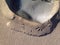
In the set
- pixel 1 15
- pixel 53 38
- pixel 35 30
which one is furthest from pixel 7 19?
pixel 53 38

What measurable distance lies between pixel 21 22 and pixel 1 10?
13 centimetres

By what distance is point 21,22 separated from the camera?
0.97 metres

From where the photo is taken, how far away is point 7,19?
1.01 metres

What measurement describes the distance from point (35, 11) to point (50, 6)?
95mm

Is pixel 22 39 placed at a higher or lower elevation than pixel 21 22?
lower

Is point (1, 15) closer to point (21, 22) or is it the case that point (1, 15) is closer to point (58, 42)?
point (21, 22)

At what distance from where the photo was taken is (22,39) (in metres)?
1.05

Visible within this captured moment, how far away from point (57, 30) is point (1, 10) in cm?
30

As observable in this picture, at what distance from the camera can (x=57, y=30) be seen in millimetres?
1019

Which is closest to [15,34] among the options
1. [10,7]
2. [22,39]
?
[22,39]

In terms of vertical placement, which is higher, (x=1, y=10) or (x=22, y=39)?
(x=1, y=10)

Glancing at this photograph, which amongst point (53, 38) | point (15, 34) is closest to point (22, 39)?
point (15, 34)

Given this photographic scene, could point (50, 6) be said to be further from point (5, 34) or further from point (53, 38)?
point (5, 34)

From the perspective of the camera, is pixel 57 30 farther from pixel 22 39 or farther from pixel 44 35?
pixel 22 39
